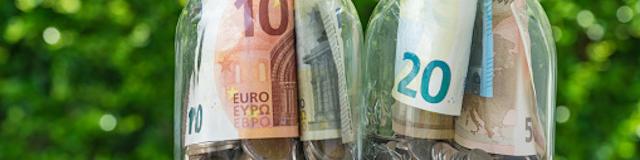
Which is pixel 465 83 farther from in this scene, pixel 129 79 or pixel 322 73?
pixel 129 79

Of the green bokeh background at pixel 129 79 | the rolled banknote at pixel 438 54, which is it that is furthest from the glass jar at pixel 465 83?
the green bokeh background at pixel 129 79

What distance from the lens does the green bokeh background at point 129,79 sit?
1.36m

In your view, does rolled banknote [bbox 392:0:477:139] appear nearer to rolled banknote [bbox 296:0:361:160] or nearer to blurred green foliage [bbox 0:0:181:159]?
rolled banknote [bbox 296:0:361:160]

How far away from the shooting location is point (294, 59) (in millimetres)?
594

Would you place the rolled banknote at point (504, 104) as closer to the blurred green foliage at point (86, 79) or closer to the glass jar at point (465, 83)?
the glass jar at point (465, 83)

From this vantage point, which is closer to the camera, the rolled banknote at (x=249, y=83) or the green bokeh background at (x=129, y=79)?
the rolled banknote at (x=249, y=83)

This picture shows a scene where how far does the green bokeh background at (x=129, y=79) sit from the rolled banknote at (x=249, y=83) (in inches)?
30.2

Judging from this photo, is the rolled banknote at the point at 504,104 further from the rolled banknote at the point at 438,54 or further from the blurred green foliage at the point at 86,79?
the blurred green foliage at the point at 86,79

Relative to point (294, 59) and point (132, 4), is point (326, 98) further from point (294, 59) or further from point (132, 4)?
point (132, 4)

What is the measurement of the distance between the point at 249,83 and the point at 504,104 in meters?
0.16

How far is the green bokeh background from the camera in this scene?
1360 mm

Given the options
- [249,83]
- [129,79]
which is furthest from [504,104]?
[129,79]

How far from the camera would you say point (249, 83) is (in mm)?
583

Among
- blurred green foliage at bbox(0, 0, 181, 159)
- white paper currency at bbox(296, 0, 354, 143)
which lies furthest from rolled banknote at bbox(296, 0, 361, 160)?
blurred green foliage at bbox(0, 0, 181, 159)
